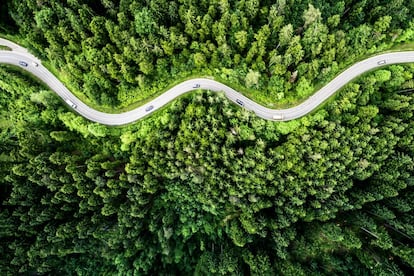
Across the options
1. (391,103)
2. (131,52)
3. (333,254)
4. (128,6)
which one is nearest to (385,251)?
(333,254)

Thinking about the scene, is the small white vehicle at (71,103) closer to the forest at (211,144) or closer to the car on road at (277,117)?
the forest at (211,144)

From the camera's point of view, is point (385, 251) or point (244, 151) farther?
point (385, 251)

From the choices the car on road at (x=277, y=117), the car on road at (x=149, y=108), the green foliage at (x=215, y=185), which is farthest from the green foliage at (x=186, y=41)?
the green foliage at (x=215, y=185)

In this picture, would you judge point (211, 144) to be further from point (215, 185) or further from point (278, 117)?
point (278, 117)

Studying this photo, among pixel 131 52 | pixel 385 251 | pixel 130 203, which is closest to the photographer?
pixel 131 52

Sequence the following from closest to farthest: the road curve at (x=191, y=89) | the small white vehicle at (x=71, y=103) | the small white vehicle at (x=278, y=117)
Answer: the small white vehicle at (x=278, y=117), the road curve at (x=191, y=89), the small white vehicle at (x=71, y=103)

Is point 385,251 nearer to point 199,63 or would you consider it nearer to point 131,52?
point 199,63
